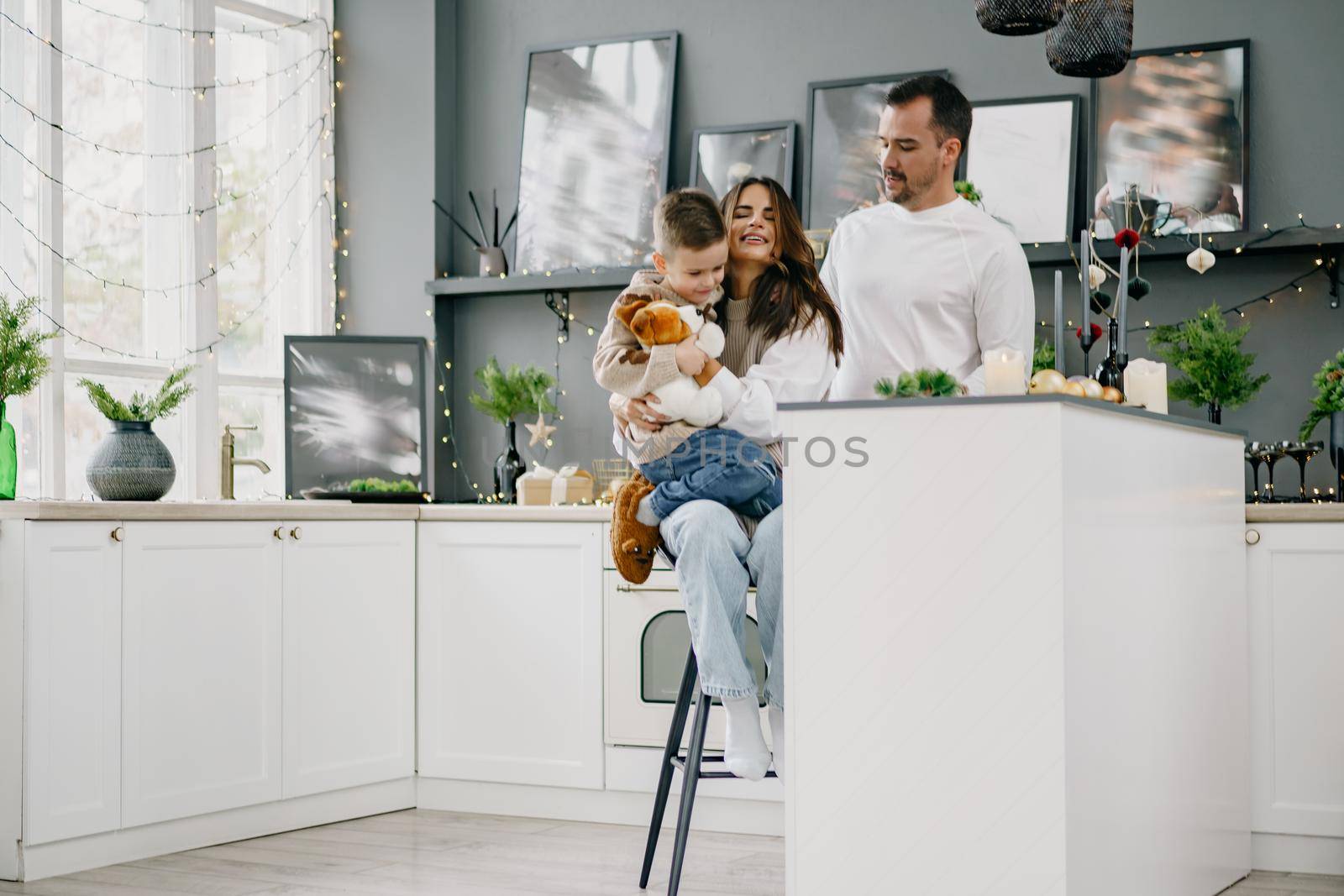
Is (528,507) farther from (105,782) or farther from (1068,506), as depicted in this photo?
(1068,506)

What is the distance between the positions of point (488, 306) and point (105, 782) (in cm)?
220

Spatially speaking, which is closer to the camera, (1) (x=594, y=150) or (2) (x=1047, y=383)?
(2) (x=1047, y=383)

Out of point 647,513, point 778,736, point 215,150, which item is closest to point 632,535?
point 647,513

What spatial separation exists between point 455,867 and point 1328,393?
2539 millimetres

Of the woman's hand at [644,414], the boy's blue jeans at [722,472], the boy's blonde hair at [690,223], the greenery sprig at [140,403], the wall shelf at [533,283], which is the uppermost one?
the wall shelf at [533,283]

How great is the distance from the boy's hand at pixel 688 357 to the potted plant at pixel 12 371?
1.88 meters

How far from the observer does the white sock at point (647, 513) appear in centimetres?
282

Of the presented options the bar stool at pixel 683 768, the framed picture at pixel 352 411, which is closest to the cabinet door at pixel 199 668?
the framed picture at pixel 352 411

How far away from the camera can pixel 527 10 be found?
16.7 ft

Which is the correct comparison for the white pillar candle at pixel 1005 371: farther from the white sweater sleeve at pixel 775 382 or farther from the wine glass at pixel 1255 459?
the wine glass at pixel 1255 459

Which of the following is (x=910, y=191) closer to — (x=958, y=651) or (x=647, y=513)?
(x=647, y=513)

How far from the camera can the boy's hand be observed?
262cm

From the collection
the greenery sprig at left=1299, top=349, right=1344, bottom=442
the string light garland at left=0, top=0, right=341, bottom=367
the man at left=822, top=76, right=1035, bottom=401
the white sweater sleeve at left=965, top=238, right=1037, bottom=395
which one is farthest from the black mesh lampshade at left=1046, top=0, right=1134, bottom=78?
the string light garland at left=0, top=0, right=341, bottom=367

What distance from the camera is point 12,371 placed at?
141 inches
